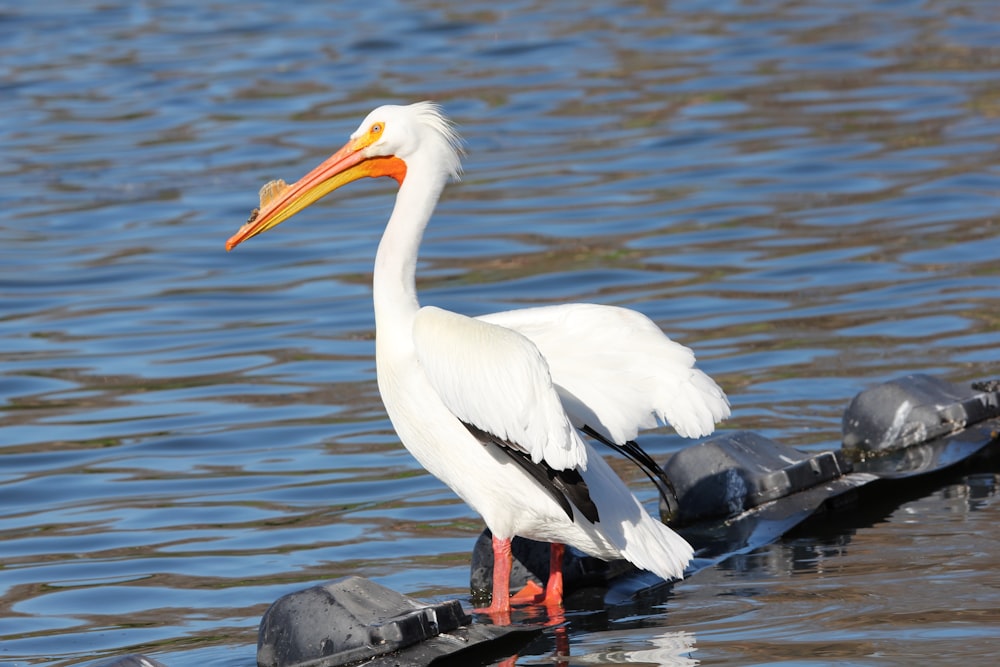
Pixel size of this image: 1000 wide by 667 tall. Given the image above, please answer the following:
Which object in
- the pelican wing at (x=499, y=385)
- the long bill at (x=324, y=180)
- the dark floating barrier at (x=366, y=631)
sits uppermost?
the long bill at (x=324, y=180)

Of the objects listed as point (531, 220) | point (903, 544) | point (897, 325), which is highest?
point (531, 220)

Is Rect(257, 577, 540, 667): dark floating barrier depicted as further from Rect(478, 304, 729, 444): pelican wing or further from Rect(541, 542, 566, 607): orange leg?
Rect(478, 304, 729, 444): pelican wing

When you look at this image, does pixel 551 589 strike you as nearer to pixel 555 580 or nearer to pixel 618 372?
pixel 555 580

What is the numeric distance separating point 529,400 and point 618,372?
386mm

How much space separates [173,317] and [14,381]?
3.99 ft

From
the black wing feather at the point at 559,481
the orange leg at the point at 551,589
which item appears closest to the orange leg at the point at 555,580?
the orange leg at the point at 551,589

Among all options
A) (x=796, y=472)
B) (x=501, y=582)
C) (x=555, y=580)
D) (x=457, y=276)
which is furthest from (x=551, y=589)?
(x=457, y=276)

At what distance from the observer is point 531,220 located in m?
10.5

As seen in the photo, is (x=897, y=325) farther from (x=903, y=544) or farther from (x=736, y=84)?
(x=736, y=84)

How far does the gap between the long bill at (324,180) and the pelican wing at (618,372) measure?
23.6 inches

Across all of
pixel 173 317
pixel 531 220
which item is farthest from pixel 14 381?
pixel 531 220

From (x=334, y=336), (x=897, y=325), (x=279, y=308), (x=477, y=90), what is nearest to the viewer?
(x=897, y=325)

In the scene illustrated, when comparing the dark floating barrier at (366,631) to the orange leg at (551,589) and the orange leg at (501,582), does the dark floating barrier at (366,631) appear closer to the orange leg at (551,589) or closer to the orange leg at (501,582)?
the orange leg at (501,582)

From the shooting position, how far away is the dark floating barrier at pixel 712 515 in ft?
13.5
